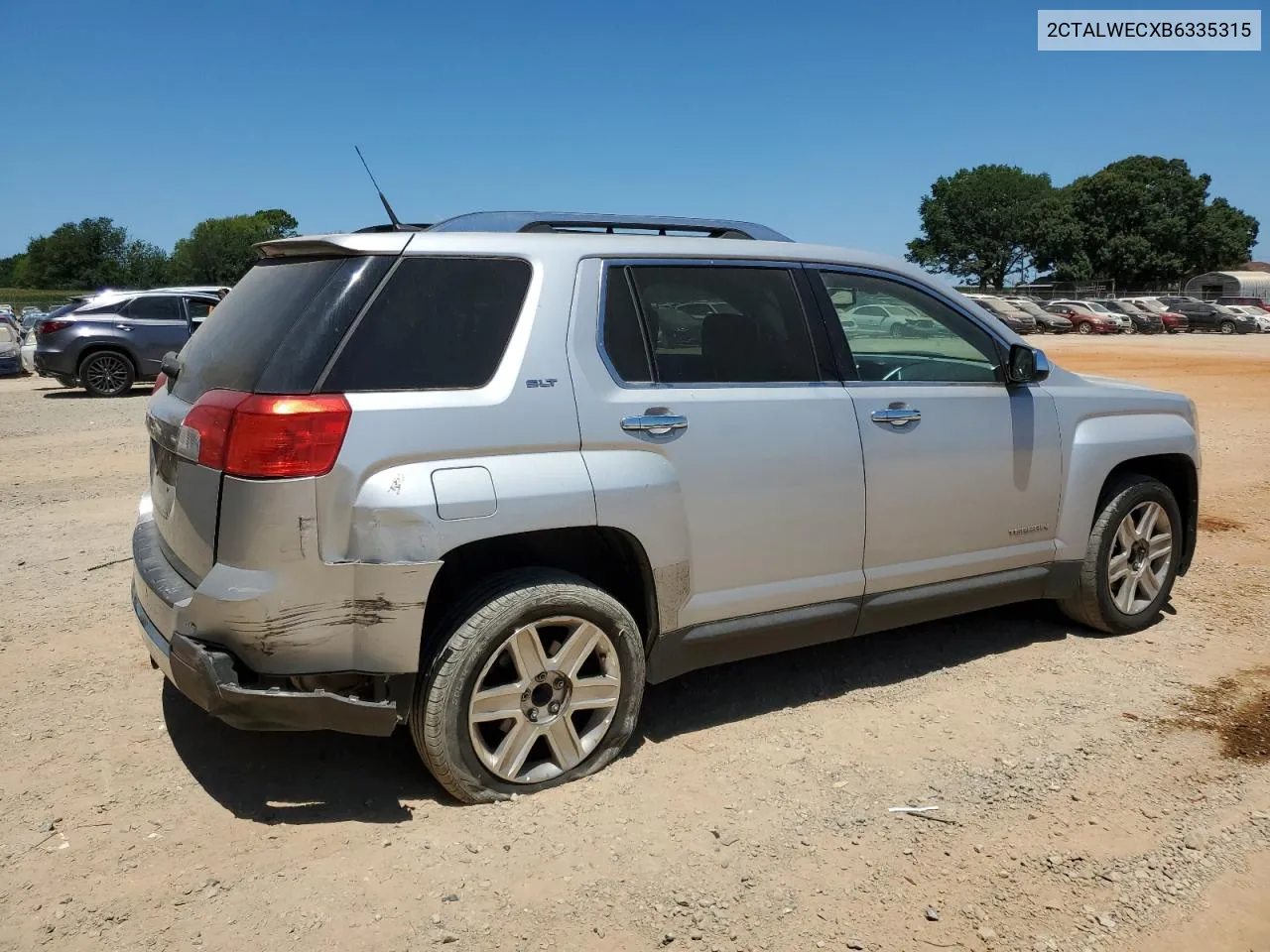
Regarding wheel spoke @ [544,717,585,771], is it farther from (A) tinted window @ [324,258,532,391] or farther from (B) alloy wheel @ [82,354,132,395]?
(B) alloy wheel @ [82,354,132,395]

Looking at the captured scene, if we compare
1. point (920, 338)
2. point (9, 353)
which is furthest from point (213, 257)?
point (920, 338)

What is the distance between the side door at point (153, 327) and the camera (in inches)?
691

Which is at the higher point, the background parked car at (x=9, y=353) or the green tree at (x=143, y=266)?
the green tree at (x=143, y=266)

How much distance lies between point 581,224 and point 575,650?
156 centimetres

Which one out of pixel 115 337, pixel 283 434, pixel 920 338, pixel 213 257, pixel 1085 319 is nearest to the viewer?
pixel 283 434

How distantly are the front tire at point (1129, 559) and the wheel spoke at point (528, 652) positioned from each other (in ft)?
9.32

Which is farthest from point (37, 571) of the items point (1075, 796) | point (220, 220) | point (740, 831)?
point (220, 220)

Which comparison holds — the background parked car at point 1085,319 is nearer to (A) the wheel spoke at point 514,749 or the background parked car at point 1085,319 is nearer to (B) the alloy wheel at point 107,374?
(B) the alloy wheel at point 107,374

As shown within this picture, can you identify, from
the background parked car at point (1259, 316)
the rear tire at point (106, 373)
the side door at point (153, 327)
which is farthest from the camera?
the background parked car at point (1259, 316)

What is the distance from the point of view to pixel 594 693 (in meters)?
3.47

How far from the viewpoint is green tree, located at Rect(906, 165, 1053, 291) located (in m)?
101

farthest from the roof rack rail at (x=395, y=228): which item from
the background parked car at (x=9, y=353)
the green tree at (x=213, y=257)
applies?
the green tree at (x=213, y=257)

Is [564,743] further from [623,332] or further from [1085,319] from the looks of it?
[1085,319]

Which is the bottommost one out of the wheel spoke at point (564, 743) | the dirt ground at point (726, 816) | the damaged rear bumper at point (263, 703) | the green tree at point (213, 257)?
the dirt ground at point (726, 816)
